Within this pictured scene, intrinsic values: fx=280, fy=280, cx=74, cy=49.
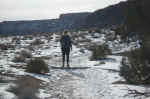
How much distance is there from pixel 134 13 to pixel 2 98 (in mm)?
4710

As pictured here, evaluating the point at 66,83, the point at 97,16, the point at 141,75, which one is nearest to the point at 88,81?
the point at 66,83

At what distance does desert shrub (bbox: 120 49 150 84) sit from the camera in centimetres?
837

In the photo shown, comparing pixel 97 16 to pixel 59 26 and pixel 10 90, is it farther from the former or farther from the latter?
pixel 10 90

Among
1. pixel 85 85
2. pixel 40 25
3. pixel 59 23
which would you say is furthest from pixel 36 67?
pixel 40 25

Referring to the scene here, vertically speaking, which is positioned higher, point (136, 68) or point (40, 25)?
point (40, 25)

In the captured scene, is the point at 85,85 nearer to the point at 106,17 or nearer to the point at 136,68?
the point at 136,68

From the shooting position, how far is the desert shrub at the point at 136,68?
8.37m

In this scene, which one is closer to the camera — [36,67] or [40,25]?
[36,67]

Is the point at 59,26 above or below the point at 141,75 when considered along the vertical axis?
above

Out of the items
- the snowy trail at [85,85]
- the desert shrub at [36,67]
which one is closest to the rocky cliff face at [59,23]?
the desert shrub at [36,67]

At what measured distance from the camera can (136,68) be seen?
338 inches

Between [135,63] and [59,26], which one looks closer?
[135,63]

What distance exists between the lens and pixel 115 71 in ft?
40.7

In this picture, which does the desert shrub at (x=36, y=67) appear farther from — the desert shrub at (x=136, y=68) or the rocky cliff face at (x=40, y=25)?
the rocky cliff face at (x=40, y=25)
